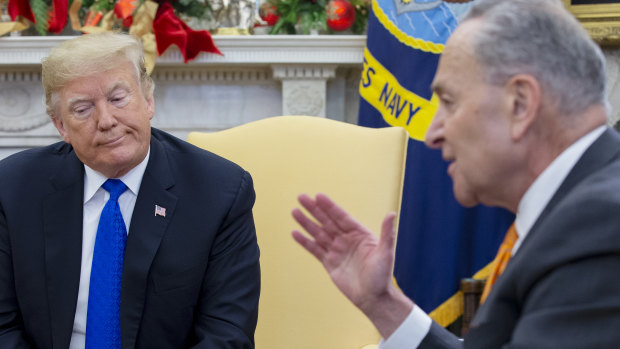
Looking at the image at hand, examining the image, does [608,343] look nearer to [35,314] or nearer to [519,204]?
[519,204]

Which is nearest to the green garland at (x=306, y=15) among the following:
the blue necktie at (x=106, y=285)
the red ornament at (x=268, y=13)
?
the red ornament at (x=268, y=13)

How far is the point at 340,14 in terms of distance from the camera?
138 inches

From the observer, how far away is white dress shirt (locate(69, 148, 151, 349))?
1720 millimetres

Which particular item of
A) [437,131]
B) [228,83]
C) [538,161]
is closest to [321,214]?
A: [437,131]

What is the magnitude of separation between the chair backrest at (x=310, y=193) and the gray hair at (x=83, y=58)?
1.79 feet

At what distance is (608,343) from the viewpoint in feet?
2.56

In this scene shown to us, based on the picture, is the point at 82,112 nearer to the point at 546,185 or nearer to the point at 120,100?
the point at 120,100

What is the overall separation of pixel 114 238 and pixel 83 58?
424 millimetres

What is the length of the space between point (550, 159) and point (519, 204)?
0.08 m

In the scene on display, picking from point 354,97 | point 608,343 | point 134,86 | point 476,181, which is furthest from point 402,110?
point 608,343

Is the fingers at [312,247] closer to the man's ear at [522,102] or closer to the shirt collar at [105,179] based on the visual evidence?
the man's ear at [522,102]

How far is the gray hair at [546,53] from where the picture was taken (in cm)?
86

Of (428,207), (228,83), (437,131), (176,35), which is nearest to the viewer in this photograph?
(437,131)

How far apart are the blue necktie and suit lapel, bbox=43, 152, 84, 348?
4 centimetres
